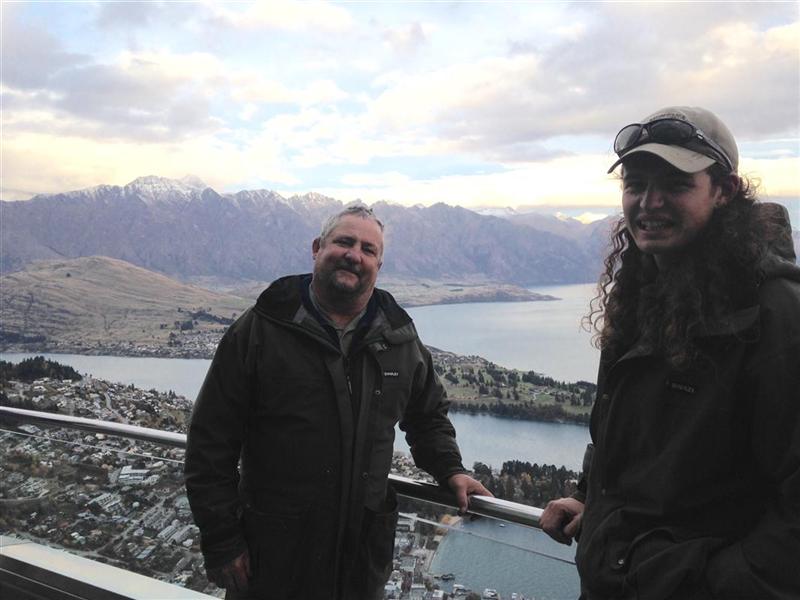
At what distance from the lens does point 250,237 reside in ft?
376

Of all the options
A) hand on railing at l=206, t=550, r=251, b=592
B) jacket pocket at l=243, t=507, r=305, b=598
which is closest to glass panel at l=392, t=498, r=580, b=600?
jacket pocket at l=243, t=507, r=305, b=598

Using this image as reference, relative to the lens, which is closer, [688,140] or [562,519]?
[688,140]

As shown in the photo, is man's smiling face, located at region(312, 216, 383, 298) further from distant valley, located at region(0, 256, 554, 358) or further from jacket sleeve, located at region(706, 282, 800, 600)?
distant valley, located at region(0, 256, 554, 358)

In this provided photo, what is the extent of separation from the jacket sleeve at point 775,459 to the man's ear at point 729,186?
0.87 ft

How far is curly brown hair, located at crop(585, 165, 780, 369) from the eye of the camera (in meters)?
1.21

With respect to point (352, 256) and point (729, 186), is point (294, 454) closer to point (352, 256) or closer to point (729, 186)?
point (352, 256)

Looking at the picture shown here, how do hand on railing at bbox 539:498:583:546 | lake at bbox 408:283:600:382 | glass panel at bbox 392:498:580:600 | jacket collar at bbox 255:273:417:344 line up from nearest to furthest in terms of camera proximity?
1. hand on railing at bbox 539:498:583:546
2. glass panel at bbox 392:498:580:600
3. jacket collar at bbox 255:273:417:344
4. lake at bbox 408:283:600:382

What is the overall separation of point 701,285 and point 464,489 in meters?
1.02

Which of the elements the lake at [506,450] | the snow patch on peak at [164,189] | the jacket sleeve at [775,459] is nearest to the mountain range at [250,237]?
the snow patch on peak at [164,189]

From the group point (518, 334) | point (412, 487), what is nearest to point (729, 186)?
point (412, 487)

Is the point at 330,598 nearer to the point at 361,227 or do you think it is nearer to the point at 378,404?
the point at 378,404

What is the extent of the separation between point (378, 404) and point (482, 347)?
23.5 meters

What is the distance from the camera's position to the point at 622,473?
134 cm

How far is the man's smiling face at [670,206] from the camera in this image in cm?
131
